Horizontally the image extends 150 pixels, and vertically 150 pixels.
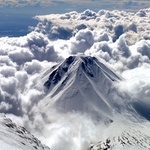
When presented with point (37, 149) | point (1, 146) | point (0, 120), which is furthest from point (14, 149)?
point (0, 120)

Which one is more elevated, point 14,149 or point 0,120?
point 14,149

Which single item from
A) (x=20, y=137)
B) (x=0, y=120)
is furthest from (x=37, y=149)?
(x=0, y=120)

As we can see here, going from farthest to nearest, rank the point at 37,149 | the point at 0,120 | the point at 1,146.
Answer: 1. the point at 0,120
2. the point at 37,149
3. the point at 1,146

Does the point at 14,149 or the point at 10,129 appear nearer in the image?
the point at 14,149

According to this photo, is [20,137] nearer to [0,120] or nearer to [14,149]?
[0,120]

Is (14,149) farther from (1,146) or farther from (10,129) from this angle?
(10,129)

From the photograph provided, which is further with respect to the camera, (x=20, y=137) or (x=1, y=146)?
(x=20, y=137)


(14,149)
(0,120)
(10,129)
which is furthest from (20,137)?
(14,149)

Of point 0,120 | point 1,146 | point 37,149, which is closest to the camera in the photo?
point 1,146
